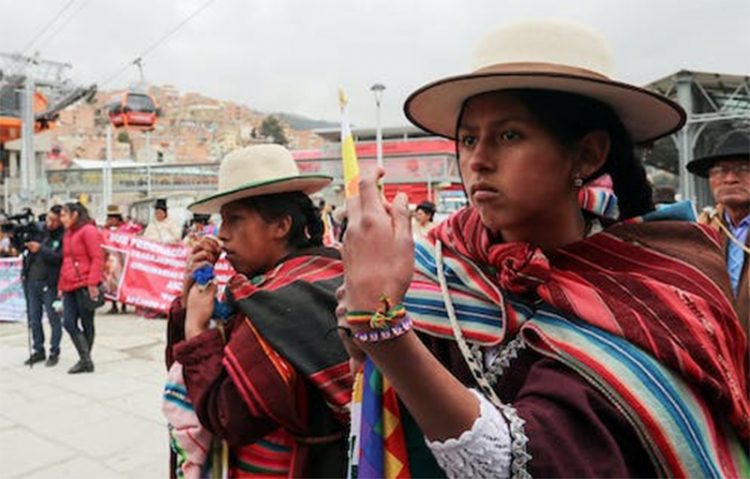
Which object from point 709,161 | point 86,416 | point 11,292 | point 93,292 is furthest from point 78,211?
point 709,161

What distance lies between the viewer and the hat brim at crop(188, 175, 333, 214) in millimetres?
1984

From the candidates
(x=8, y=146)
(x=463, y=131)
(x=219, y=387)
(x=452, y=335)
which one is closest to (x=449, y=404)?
(x=452, y=335)

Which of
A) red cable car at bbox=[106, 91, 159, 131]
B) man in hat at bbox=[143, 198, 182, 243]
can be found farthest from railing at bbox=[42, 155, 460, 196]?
man in hat at bbox=[143, 198, 182, 243]

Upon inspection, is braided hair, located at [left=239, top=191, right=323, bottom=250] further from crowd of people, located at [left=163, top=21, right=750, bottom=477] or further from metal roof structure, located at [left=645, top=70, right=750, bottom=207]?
metal roof structure, located at [left=645, top=70, right=750, bottom=207]

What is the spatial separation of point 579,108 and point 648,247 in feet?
0.95

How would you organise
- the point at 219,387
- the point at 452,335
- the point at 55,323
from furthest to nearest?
1. the point at 55,323
2. the point at 219,387
3. the point at 452,335

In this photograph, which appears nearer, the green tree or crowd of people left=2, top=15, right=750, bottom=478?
crowd of people left=2, top=15, right=750, bottom=478

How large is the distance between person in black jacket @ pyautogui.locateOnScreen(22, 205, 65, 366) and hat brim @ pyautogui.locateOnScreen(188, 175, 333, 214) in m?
5.16

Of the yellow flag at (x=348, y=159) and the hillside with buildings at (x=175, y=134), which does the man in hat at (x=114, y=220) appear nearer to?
the yellow flag at (x=348, y=159)

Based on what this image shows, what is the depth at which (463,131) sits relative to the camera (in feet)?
3.72

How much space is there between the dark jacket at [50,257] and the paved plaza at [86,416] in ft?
3.03

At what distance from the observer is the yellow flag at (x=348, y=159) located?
926 mm

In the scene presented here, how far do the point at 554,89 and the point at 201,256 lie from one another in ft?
4.11

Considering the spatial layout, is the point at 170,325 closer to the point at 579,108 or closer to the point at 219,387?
the point at 219,387
